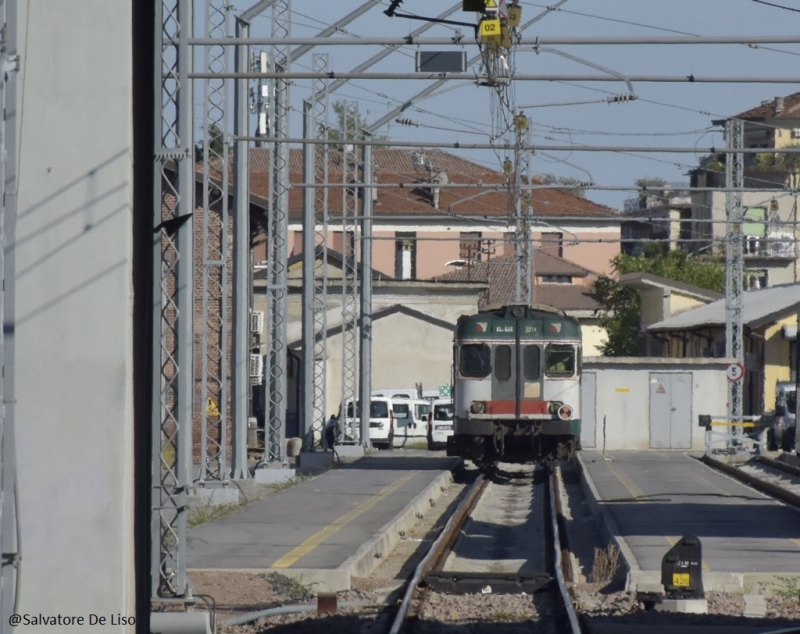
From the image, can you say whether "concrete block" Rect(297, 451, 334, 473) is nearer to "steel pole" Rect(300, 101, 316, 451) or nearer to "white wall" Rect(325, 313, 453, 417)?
"steel pole" Rect(300, 101, 316, 451)

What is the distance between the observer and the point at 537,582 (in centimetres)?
1346

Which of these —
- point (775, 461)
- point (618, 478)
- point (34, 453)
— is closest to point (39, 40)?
point (34, 453)

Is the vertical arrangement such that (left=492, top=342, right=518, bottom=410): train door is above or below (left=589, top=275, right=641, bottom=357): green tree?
below

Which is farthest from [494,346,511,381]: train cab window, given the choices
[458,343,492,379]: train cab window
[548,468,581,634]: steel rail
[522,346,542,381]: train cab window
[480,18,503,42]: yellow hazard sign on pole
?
[480,18,503,42]: yellow hazard sign on pole

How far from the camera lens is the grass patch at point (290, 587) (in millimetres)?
12422

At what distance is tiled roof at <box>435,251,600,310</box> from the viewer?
219 feet

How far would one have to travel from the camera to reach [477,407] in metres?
26.4

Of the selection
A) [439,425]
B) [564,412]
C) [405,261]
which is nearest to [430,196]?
[405,261]

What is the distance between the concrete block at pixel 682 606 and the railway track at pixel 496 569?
74 centimetres

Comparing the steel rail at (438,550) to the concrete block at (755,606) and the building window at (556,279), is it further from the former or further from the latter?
the building window at (556,279)

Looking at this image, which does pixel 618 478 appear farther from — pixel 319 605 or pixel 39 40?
pixel 39 40

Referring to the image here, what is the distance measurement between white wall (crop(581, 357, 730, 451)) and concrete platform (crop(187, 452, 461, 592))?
14567 millimetres

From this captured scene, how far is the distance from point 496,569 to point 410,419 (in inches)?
1172

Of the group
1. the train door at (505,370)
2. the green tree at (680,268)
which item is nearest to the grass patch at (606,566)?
the train door at (505,370)
